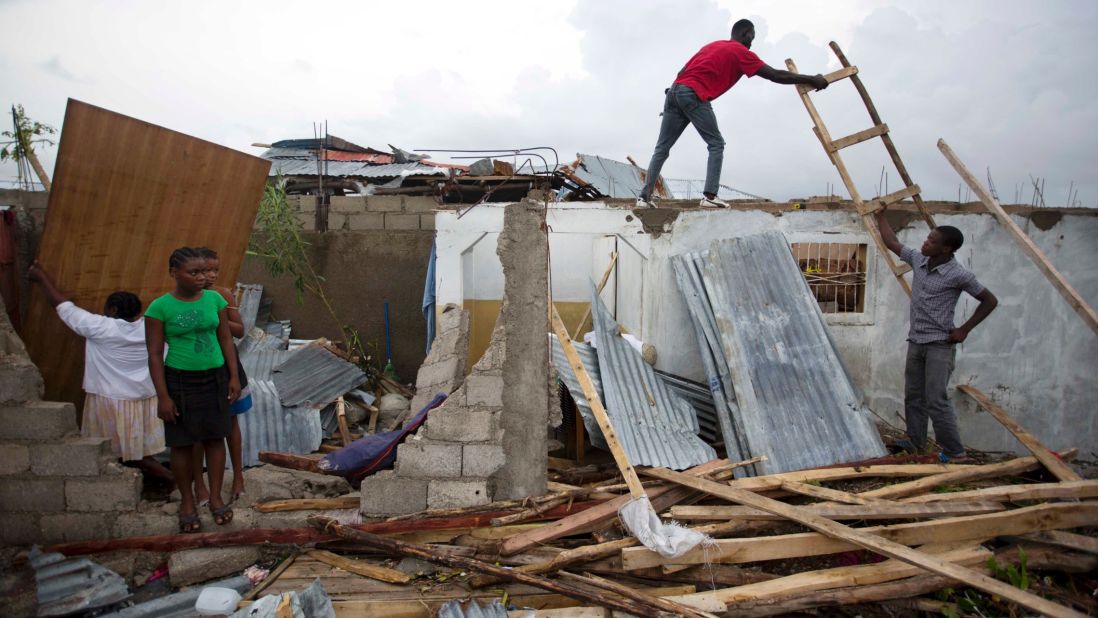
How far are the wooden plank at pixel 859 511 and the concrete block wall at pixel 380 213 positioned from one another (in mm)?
6167

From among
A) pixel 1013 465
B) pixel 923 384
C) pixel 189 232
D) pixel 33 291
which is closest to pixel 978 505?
pixel 1013 465

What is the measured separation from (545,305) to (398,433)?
1430 mm

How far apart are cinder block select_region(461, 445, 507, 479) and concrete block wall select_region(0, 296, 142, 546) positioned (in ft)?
6.99

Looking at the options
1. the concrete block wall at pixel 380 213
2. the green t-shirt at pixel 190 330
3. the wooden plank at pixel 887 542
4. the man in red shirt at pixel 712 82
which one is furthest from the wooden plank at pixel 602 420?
the concrete block wall at pixel 380 213

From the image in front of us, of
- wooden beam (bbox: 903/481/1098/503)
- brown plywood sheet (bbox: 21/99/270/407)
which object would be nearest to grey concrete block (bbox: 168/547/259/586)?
brown plywood sheet (bbox: 21/99/270/407)

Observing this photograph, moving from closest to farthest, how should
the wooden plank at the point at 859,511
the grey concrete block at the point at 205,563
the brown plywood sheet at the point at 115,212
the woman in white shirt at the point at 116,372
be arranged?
the grey concrete block at the point at 205,563 < the wooden plank at the point at 859,511 < the woman in white shirt at the point at 116,372 < the brown plywood sheet at the point at 115,212

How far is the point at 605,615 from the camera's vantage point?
3684mm

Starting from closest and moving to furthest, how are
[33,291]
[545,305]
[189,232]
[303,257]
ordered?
1. [545,305]
2. [33,291]
3. [189,232]
4. [303,257]

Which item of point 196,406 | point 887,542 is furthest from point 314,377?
point 887,542

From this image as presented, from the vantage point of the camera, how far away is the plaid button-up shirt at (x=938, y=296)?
16.9 feet

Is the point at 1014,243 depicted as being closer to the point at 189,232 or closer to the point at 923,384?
the point at 923,384

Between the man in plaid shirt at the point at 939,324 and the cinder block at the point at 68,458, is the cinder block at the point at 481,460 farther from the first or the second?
the man in plaid shirt at the point at 939,324

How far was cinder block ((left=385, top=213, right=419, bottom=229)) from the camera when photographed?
928 centimetres

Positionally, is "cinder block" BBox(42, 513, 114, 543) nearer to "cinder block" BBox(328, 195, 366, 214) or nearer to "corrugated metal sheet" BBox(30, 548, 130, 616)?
"corrugated metal sheet" BBox(30, 548, 130, 616)
